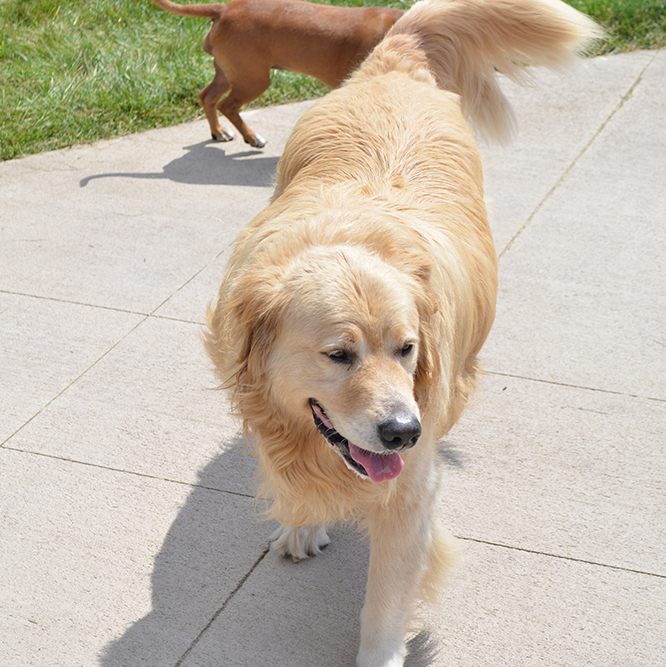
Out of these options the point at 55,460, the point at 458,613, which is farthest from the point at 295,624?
the point at 55,460

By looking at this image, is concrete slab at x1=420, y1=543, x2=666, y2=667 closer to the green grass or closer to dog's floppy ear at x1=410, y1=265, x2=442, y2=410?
dog's floppy ear at x1=410, y1=265, x2=442, y2=410

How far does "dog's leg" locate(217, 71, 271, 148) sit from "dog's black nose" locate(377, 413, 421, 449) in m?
5.61

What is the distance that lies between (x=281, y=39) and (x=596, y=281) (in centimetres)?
369

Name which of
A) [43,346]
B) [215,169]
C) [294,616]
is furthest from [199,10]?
[294,616]

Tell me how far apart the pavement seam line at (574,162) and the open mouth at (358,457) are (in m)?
3.31

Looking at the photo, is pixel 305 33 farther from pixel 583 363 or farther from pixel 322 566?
pixel 322 566

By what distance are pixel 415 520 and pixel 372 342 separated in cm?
83

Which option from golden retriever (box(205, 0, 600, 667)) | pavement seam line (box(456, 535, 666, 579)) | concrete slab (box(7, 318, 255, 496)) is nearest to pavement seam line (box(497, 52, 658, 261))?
golden retriever (box(205, 0, 600, 667))

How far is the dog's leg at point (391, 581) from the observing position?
285cm

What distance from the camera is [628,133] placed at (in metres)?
7.31

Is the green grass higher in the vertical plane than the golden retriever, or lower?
lower

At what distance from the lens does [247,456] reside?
156 inches

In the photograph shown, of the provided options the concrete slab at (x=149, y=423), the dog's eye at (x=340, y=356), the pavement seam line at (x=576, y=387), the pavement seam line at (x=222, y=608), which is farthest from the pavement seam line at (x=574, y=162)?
the dog's eye at (x=340, y=356)

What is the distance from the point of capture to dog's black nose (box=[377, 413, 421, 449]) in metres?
2.32
